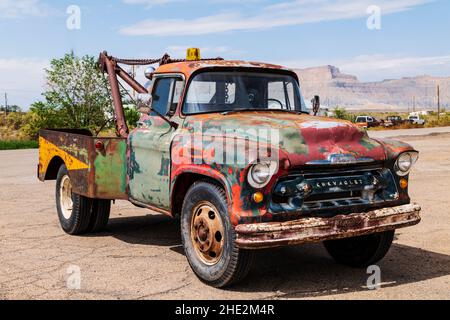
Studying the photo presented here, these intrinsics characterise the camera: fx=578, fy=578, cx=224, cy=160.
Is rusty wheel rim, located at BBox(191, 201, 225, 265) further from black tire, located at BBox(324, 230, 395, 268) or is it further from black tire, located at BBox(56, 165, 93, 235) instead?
black tire, located at BBox(56, 165, 93, 235)

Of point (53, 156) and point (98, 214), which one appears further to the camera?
point (53, 156)

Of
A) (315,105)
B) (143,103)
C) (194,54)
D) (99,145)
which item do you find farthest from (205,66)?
(99,145)

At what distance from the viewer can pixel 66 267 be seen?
5.71m

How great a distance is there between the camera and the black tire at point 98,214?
7395mm

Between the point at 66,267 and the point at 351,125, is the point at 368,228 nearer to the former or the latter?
the point at 351,125

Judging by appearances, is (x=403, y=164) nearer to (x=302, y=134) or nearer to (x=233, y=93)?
(x=302, y=134)

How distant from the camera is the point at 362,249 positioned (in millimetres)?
5613

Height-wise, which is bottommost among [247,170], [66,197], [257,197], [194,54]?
[66,197]

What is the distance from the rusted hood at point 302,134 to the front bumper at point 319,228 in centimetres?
48

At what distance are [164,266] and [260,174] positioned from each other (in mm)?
1847

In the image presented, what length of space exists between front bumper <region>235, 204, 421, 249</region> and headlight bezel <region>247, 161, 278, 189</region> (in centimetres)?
31

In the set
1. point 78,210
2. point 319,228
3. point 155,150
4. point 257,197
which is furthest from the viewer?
point 78,210

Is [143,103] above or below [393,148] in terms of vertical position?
above
